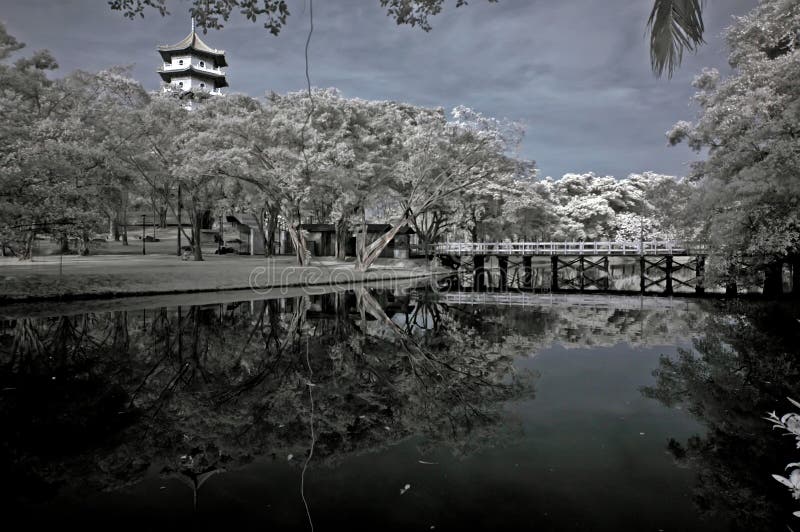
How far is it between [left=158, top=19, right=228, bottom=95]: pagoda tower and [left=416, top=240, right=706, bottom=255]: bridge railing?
174 ft

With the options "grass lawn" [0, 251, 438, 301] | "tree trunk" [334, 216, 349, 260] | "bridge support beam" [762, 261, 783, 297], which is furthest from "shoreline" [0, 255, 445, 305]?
"bridge support beam" [762, 261, 783, 297]

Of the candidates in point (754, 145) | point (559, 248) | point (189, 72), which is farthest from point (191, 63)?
point (754, 145)

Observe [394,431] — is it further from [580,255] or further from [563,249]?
[580,255]

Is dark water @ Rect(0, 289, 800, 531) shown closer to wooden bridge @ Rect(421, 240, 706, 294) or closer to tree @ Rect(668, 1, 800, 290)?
tree @ Rect(668, 1, 800, 290)

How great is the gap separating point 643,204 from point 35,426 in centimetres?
7343

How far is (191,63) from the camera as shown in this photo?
255ft

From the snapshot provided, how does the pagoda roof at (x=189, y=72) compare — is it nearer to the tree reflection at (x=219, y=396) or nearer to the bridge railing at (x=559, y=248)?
the bridge railing at (x=559, y=248)

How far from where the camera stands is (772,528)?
3438 millimetres

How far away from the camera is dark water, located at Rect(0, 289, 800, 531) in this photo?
3.76m

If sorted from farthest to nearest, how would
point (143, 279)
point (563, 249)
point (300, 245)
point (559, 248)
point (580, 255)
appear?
point (559, 248) → point (580, 255) → point (563, 249) → point (300, 245) → point (143, 279)

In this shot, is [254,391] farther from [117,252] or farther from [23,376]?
[117,252]

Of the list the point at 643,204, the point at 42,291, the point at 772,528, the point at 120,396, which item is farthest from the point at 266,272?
the point at 643,204

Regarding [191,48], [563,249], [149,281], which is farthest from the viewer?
[191,48]

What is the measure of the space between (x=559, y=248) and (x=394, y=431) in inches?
1496
